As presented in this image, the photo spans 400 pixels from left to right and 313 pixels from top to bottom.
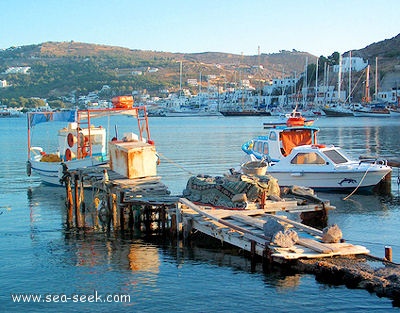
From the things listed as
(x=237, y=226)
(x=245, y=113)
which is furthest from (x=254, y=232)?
(x=245, y=113)

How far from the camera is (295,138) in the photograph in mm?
31906

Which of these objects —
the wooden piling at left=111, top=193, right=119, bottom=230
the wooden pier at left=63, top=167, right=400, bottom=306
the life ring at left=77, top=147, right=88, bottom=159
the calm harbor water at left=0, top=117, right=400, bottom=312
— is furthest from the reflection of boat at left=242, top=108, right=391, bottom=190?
the life ring at left=77, top=147, right=88, bottom=159

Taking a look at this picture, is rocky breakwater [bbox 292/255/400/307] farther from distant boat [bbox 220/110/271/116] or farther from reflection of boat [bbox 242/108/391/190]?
distant boat [bbox 220/110/271/116]

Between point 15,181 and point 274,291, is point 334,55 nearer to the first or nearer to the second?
point 15,181

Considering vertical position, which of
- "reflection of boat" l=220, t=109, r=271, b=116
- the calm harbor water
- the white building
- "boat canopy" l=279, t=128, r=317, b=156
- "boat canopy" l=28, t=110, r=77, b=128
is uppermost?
the white building

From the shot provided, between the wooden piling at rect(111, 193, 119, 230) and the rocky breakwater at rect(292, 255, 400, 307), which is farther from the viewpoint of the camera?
the wooden piling at rect(111, 193, 119, 230)

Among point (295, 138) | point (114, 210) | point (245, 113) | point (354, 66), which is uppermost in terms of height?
point (354, 66)

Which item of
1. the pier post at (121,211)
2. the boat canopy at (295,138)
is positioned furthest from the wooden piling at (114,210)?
the boat canopy at (295,138)

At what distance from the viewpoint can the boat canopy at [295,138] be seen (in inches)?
1241

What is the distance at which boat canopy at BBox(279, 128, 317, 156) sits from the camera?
3152cm

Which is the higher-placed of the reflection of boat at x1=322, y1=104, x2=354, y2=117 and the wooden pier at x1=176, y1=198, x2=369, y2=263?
the reflection of boat at x1=322, y1=104, x2=354, y2=117

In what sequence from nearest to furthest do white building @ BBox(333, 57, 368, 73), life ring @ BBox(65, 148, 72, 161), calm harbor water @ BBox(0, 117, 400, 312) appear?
calm harbor water @ BBox(0, 117, 400, 312), life ring @ BBox(65, 148, 72, 161), white building @ BBox(333, 57, 368, 73)

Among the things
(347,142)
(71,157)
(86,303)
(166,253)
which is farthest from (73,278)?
(347,142)

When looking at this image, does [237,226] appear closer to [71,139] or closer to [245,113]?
[71,139]
